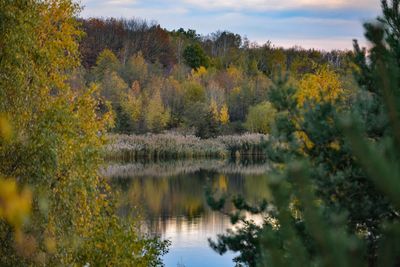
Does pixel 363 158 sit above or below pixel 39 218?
above

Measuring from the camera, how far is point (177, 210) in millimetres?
25156

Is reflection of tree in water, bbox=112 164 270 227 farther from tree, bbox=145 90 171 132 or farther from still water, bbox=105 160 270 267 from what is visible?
tree, bbox=145 90 171 132

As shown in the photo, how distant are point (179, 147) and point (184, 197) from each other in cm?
1625

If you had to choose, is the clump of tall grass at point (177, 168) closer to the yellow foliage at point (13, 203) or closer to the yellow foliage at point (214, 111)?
the yellow foliage at point (214, 111)

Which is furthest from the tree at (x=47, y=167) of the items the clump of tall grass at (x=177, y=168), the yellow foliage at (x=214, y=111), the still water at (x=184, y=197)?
the yellow foliage at (x=214, y=111)

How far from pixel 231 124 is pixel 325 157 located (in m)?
50.3

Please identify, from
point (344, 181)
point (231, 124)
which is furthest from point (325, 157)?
point (231, 124)

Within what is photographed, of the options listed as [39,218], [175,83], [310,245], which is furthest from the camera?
[175,83]

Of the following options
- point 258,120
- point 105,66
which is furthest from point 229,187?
point 105,66

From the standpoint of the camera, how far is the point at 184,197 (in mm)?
27891

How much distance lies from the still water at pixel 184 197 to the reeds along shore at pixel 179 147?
2614 mm

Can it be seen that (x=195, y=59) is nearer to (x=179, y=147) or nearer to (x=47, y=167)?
(x=179, y=147)

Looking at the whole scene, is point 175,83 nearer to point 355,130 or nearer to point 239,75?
point 239,75

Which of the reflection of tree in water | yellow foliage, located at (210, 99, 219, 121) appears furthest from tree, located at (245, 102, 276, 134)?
the reflection of tree in water
